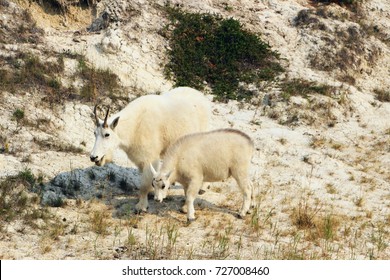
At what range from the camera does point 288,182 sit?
1278 centimetres

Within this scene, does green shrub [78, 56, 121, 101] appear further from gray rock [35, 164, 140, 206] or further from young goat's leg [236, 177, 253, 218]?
young goat's leg [236, 177, 253, 218]

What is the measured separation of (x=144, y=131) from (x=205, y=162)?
1458mm

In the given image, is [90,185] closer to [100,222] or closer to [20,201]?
[20,201]

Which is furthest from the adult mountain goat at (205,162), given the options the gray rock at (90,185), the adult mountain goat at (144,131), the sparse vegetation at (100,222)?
the gray rock at (90,185)

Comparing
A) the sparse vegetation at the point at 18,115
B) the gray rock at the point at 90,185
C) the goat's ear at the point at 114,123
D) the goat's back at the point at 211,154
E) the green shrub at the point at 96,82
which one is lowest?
the gray rock at the point at 90,185

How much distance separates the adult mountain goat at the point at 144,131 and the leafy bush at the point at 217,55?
669 centimetres

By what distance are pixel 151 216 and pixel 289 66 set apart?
11530 mm

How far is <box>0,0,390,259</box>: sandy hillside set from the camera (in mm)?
9031

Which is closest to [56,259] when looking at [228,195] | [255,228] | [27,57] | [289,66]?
[255,228]

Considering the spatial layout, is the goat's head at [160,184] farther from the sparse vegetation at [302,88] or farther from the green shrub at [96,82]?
the sparse vegetation at [302,88]

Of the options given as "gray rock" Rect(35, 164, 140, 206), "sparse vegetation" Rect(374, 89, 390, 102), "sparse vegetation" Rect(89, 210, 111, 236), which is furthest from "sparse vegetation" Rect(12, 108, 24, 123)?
"sparse vegetation" Rect(374, 89, 390, 102)

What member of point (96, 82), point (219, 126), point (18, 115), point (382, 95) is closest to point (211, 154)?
point (219, 126)

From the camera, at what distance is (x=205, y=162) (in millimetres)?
10023

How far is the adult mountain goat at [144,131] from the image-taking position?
389 inches
